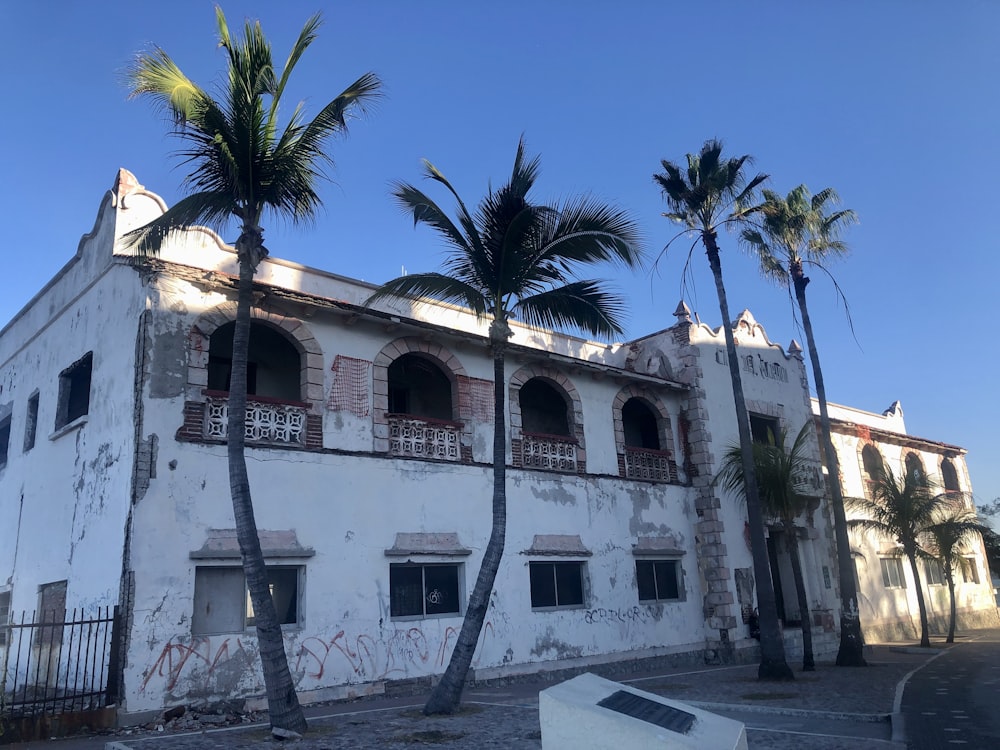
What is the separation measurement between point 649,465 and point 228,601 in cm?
1091

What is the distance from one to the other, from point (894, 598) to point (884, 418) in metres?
8.91

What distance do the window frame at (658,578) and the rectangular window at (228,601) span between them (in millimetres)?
8566

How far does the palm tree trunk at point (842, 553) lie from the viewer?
17469 mm

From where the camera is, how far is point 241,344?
9781 mm

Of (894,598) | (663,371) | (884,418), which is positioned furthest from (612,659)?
(884,418)

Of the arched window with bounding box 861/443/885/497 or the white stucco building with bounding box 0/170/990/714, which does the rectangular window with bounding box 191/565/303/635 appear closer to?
the white stucco building with bounding box 0/170/990/714

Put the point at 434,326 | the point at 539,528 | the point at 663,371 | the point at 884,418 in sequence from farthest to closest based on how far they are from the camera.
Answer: the point at 884,418
the point at 663,371
the point at 539,528
the point at 434,326

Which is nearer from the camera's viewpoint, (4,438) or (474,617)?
(474,617)

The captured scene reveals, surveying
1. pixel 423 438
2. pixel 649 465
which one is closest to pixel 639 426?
pixel 649 465

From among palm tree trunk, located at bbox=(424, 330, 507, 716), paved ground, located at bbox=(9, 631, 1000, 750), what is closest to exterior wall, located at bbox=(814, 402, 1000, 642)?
paved ground, located at bbox=(9, 631, 1000, 750)

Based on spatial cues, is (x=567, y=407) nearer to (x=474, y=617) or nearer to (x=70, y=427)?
Result: (x=474, y=617)

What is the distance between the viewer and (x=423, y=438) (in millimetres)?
14953

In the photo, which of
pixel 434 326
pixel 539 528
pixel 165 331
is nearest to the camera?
pixel 165 331

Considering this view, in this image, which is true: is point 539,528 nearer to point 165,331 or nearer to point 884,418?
point 165,331
